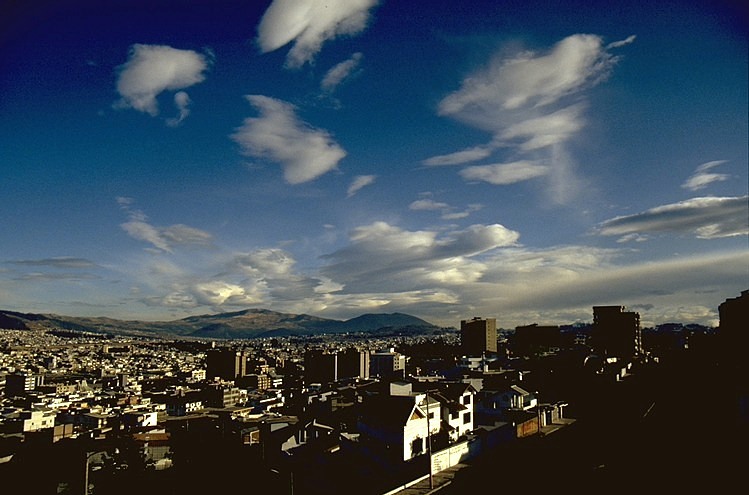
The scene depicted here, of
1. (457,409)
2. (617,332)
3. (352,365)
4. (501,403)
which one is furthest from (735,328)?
(352,365)

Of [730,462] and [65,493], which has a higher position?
[730,462]

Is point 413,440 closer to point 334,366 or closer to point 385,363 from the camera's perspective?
point 334,366

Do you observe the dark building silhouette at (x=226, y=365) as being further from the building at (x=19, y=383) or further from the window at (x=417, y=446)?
the window at (x=417, y=446)

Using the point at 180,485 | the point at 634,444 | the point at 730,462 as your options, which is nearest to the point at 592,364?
the point at 634,444

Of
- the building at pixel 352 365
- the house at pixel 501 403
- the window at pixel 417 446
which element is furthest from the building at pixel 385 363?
the window at pixel 417 446

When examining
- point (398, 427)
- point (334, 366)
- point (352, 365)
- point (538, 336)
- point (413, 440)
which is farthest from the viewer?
point (538, 336)

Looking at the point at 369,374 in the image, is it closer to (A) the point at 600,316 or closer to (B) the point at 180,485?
(A) the point at 600,316

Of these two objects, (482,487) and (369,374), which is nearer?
(482,487)
